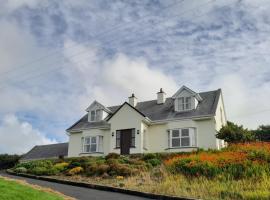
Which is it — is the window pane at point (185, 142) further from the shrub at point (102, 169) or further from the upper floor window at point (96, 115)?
the shrub at point (102, 169)

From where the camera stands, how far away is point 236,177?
1717cm

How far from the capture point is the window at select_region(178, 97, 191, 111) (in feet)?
113

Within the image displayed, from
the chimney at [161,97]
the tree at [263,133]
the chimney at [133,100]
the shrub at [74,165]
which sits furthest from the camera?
the tree at [263,133]

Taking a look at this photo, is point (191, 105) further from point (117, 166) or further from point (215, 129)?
point (117, 166)

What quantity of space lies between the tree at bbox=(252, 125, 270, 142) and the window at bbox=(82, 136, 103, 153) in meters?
19.1

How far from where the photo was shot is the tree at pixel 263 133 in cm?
4384

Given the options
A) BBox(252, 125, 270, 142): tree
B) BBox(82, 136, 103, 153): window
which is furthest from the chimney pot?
BBox(252, 125, 270, 142): tree

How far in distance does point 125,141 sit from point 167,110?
5112 millimetres

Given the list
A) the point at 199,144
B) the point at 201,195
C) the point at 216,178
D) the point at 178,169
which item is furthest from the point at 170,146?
the point at 201,195

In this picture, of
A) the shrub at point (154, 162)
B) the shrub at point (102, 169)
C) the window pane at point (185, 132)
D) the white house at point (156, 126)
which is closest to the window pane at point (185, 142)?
the white house at point (156, 126)

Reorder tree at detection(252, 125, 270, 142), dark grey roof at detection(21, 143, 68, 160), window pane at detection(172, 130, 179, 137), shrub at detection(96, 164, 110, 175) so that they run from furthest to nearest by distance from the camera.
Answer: dark grey roof at detection(21, 143, 68, 160), tree at detection(252, 125, 270, 142), window pane at detection(172, 130, 179, 137), shrub at detection(96, 164, 110, 175)

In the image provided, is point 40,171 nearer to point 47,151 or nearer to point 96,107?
point 96,107

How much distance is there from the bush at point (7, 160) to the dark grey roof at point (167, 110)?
40.0 ft

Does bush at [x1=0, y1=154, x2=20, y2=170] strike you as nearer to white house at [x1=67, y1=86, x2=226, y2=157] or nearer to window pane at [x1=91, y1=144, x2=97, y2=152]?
white house at [x1=67, y1=86, x2=226, y2=157]
